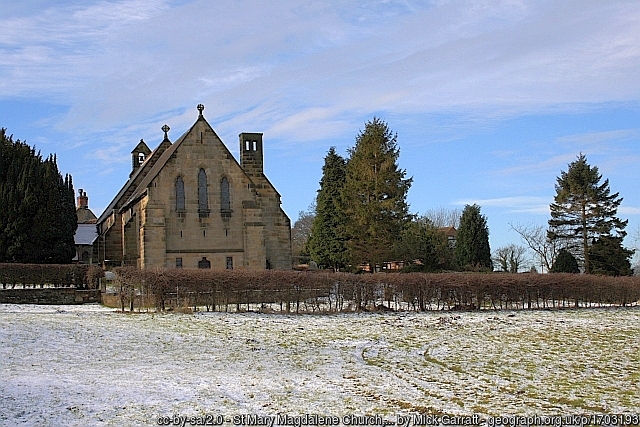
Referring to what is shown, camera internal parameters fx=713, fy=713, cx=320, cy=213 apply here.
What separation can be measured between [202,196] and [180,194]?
1.27 meters

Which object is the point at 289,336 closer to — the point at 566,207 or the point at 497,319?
the point at 497,319

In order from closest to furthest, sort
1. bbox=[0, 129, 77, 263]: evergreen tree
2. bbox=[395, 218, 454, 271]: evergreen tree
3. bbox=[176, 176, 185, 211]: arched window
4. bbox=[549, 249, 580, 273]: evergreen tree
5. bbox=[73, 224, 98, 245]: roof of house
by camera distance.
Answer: bbox=[0, 129, 77, 263]: evergreen tree, bbox=[176, 176, 185, 211]: arched window, bbox=[549, 249, 580, 273]: evergreen tree, bbox=[395, 218, 454, 271]: evergreen tree, bbox=[73, 224, 98, 245]: roof of house

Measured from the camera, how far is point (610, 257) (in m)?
50.4

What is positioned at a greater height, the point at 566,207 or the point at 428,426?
the point at 566,207

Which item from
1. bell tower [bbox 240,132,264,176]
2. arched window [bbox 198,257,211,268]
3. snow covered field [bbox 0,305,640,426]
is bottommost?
snow covered field [bbox 0,305,640,426]

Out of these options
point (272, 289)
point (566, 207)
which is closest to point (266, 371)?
point (272, 289)

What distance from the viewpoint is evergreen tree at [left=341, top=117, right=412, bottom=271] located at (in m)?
45.5

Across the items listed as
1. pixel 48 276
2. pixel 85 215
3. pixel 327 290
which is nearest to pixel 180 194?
pixel 48 276

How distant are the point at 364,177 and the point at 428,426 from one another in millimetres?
37360

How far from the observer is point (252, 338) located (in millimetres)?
→ 17875

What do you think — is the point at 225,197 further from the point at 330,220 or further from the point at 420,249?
the point at 420,249

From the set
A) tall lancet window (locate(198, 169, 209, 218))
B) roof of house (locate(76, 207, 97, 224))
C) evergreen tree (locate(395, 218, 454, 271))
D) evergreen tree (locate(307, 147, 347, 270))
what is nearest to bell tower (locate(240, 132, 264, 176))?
tall lancet window (locate(198, 169, 209, 218))

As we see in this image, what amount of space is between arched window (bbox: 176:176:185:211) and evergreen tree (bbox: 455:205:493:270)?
23.0 meters

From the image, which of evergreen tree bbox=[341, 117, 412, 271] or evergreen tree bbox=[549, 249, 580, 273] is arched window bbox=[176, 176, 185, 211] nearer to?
evergreen tree bbox=[341, 117, 412, 271]
